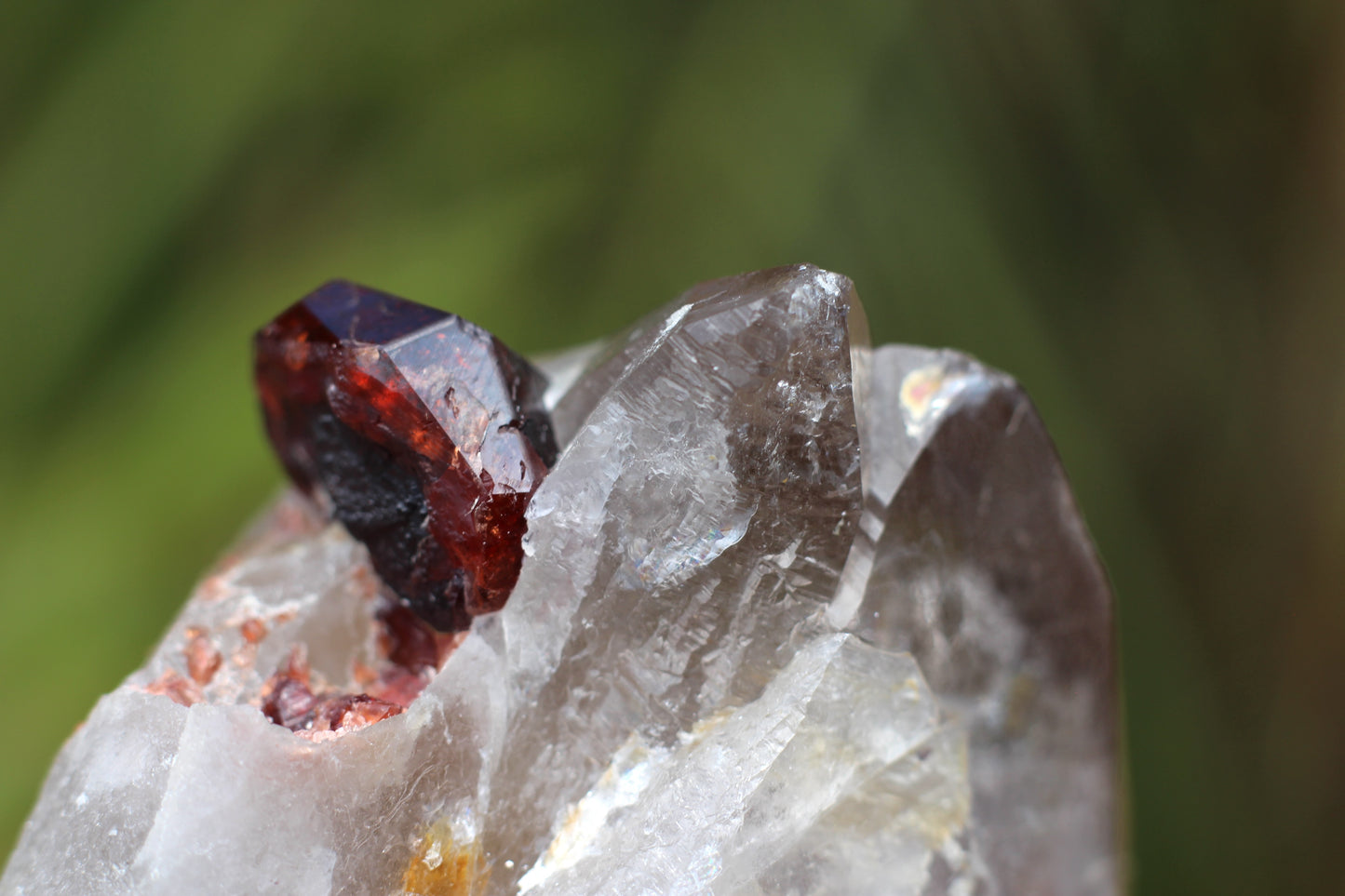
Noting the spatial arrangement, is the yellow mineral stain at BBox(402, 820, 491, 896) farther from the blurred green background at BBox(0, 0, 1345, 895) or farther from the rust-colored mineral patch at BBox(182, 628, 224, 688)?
the blurred green background at BBox(0, 0, 1345, 895)

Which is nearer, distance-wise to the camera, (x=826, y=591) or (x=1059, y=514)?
(x=826, y=591)

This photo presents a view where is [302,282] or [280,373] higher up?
[280,373]

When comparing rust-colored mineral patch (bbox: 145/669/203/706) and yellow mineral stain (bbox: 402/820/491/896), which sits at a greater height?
yellow mineral stain (bbox: 402/820/491/896)

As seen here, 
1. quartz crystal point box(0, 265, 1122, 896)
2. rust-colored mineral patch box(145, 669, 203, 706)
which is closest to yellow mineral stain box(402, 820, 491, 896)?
quartz crystal point box(0, 265, 1122, 896)

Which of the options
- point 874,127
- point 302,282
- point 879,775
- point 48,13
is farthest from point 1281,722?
point 48,13

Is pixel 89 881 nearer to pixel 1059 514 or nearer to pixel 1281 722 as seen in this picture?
pixel 1059 514

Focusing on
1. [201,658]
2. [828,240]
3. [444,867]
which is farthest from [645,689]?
[828,240]

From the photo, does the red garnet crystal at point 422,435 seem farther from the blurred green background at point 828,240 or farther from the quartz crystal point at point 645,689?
the blurred green background at point 828,240

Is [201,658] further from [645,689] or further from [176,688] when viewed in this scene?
[645,689]

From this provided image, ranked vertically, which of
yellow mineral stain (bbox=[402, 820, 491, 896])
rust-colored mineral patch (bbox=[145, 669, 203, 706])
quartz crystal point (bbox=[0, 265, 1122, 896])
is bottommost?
rust-colored mineral patch (bbox=[145, 669, 203, 706])
